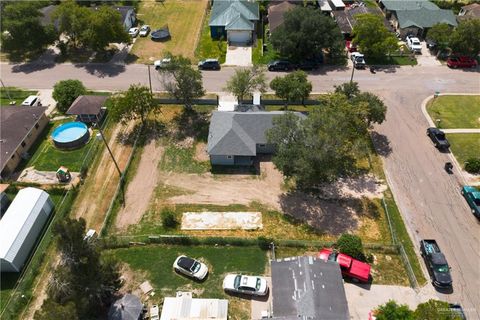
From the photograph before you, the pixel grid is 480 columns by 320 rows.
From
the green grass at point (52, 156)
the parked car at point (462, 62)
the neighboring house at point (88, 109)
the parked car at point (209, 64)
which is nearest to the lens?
the green grass at point (52, 156)

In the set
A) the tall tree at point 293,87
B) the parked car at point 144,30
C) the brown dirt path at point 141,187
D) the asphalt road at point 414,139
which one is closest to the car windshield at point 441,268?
the asphalt road at point 414,139

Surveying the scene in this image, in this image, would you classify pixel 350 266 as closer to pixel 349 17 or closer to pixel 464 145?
pixel 464 145

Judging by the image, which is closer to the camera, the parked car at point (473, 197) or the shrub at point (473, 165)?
the parked car at point (473, 197)

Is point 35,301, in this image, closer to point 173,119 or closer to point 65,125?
point 65,125

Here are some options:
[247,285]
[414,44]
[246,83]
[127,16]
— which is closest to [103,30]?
[127,16]

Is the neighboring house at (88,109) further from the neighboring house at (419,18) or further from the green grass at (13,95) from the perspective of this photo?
the neighboring house at (419,18)

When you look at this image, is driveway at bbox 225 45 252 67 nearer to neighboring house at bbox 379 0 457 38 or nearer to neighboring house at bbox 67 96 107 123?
neighboring house at bbox 67 96 107 123
